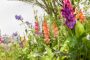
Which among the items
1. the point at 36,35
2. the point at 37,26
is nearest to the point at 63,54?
the point at 37,26

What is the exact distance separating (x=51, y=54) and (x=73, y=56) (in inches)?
12.7

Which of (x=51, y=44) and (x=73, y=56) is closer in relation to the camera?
(x=73, y=56)

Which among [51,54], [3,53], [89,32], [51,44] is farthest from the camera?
[3,53]

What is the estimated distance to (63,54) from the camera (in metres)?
2.56

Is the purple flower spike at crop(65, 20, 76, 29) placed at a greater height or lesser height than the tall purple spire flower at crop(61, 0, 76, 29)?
lesser

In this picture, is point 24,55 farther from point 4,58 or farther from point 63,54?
point 63,54

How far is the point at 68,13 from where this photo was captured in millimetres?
2264

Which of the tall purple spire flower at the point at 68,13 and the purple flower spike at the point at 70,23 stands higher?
the tall purple spire flower at the point at 68,13

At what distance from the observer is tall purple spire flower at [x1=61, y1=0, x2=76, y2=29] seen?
7.37 ft

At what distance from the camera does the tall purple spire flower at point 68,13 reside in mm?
2245

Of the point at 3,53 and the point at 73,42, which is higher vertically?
the point at 73,42

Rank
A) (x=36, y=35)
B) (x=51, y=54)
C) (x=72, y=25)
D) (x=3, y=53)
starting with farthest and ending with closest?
(x=3, y=53) → (x=36, y=35) → (x=51, y=54) → (x=72, y=25)

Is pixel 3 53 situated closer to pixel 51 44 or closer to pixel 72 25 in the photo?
pixel 51 44

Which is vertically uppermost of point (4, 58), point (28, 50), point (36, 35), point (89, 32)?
point (89, 32)
